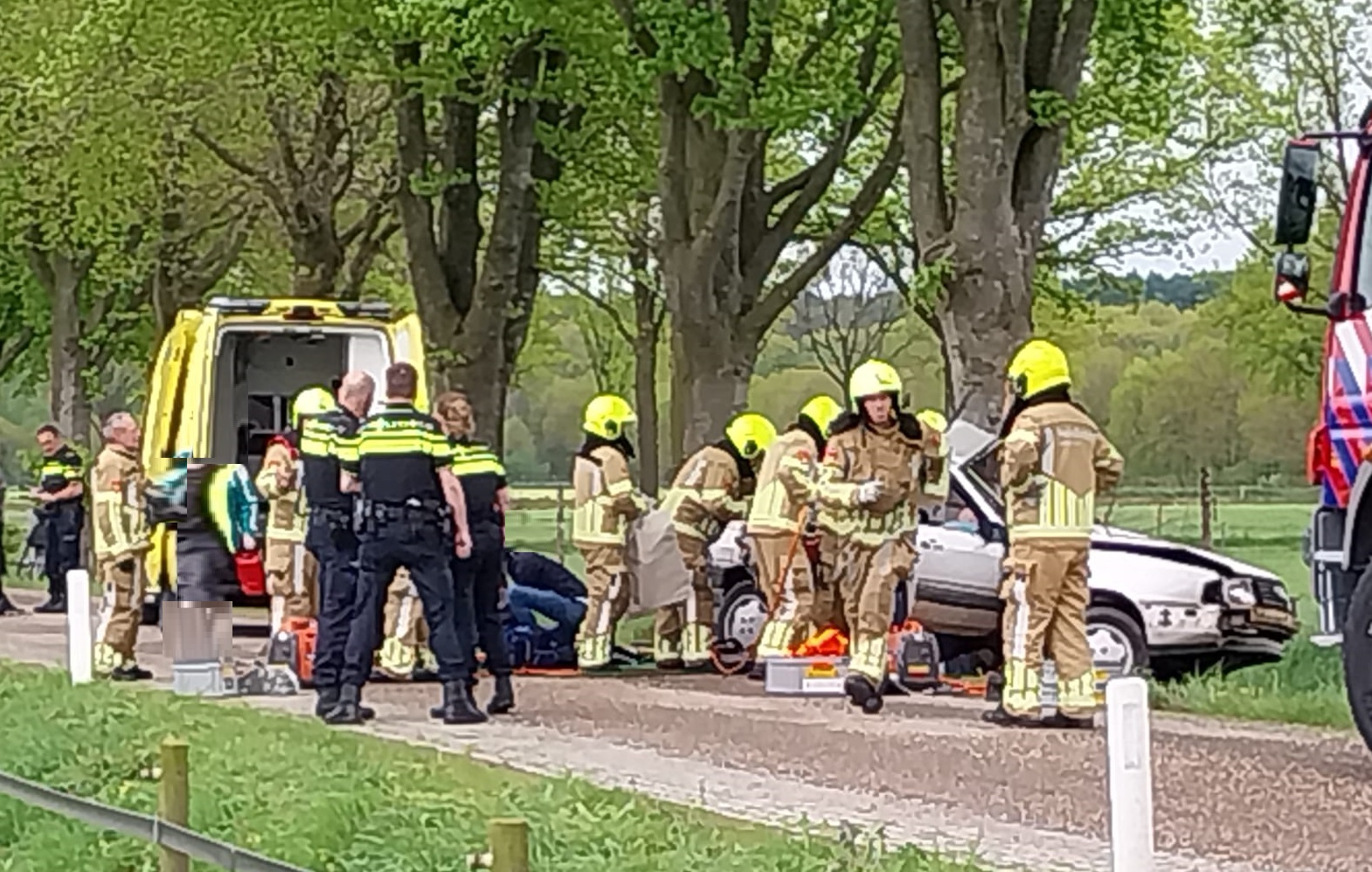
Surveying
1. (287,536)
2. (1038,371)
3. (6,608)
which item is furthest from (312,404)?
(6,608)

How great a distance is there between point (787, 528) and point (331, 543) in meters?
3.30

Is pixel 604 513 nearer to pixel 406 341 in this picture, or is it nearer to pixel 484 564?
pixel 406 341

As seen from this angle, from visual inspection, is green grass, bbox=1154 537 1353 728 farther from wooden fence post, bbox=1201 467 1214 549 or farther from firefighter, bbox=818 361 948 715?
wooden fence post, bbox=1201 467 1214 549

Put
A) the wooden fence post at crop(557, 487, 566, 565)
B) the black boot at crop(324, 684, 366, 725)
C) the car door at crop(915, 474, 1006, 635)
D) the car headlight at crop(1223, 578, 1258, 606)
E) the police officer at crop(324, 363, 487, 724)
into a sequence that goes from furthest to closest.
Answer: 1. the wooden fence post at crop(557, 487, 566, 565)
2. the car door at crop(915, 474, 1006, 635)
3. the car headlight at crop(1223, 578, 1258, 606)
4. the black boot at crop(324, 684, 366, 725)
5. the police officer at crop(324, 363, 487, 724)

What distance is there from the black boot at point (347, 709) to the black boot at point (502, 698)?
2.71 feet

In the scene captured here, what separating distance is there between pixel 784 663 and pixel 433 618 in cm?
292

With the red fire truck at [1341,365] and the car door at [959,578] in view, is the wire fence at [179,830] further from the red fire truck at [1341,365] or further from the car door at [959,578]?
the car door at [959,578]

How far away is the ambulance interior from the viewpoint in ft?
64.6

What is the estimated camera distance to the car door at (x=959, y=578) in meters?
17.3

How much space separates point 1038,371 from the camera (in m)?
13.9

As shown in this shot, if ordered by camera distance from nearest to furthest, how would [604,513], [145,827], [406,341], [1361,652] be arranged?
[145,827]
[1361,652]
[604,513]
[406,341]

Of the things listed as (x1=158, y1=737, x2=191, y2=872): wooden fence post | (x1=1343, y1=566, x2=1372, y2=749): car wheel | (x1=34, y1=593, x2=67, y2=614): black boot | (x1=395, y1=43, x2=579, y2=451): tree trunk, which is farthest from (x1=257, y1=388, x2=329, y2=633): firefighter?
(x1=34, y1=593, x2=67, y2=614): black boot

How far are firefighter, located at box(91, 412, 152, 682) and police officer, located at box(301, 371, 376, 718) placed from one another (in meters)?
2.66

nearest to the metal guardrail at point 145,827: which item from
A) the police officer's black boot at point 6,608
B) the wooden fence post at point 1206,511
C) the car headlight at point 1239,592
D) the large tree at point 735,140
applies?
the car headlight at point 1239,592
